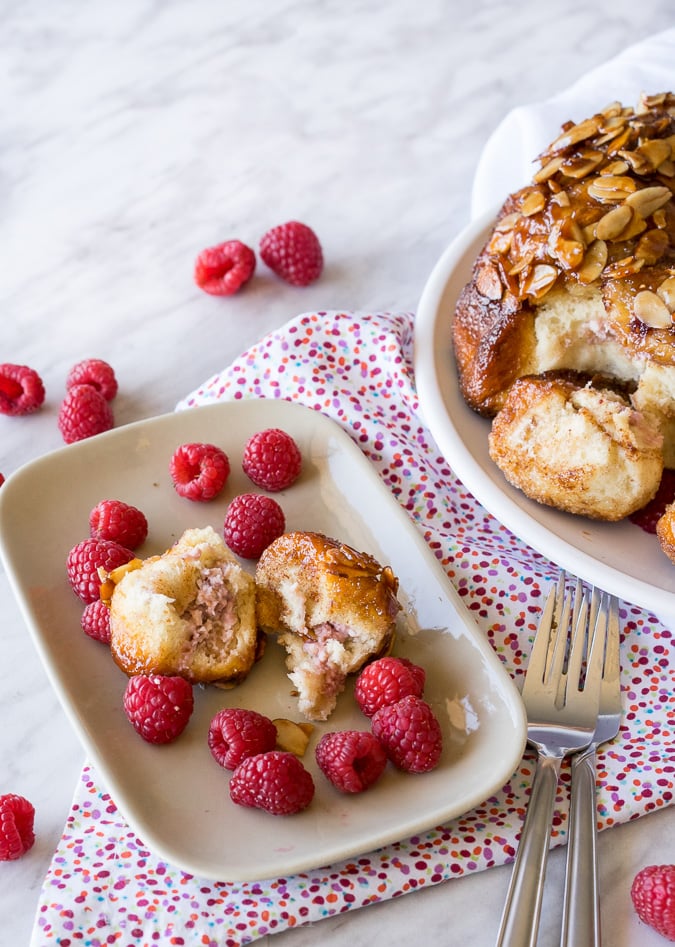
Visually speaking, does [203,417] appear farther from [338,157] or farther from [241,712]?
[338,157]

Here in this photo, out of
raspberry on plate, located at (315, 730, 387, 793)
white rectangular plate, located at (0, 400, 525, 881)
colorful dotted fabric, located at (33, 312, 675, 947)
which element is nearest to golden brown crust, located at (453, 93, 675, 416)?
colorful dotted fabric, located at (33, 312, 675, 947)

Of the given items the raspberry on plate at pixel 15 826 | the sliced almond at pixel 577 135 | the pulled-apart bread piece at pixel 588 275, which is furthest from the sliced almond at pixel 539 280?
the raspberry on plate at pixel 15 826

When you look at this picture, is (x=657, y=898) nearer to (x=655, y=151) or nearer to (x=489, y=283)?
(x=489, y=283)

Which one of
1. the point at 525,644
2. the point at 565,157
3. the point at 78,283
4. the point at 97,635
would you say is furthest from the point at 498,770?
the point at 78,283

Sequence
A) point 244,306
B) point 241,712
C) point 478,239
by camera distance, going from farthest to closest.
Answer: point 244,306 → point 478,239 → point 241,712

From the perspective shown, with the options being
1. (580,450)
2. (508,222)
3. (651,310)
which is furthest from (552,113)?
(580,450)

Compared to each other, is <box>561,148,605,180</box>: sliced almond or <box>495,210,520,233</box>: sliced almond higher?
<box>561,148,605,180</box>: sliced almond

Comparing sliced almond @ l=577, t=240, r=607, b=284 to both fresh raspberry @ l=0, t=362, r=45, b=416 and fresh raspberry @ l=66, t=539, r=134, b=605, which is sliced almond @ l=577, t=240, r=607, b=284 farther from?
fresh raspberry @ l=0, t=362, r=45, b=416

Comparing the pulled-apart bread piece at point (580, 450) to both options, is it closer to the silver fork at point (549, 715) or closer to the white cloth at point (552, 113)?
the silver fork at point (549, 715)
